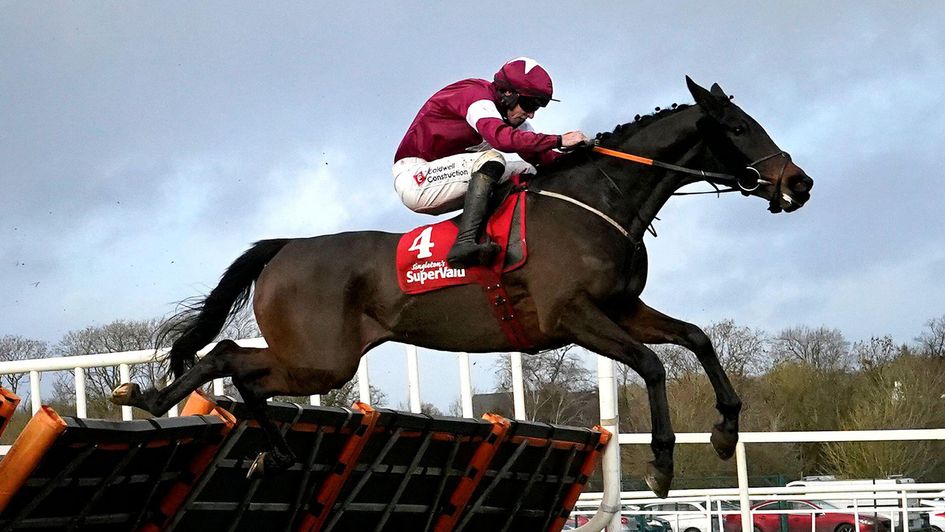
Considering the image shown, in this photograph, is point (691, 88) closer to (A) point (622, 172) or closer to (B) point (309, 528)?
(A) point (622, 172)

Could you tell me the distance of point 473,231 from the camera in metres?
5.90

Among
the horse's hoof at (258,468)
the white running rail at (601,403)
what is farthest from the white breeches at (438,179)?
the horse's hoof at (258,468)

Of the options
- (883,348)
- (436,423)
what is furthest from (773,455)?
(436,423)

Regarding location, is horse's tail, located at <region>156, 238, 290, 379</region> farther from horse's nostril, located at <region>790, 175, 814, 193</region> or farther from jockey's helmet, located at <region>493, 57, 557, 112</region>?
horse's nostril, located at <region>790, 175, 814, 193</region>

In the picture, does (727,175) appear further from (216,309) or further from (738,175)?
(216,309)

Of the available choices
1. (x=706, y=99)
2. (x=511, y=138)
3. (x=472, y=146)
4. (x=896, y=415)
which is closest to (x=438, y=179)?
(x=472, y=146)

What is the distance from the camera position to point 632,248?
5.94m

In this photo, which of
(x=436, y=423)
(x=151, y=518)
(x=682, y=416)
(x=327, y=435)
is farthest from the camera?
(x=682, y=416)

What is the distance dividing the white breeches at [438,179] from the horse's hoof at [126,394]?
5.43 ft

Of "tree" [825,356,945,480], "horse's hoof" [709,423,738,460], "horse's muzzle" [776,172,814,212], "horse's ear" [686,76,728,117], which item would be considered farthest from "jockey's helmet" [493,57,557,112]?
"tree" [825,356,945,480]

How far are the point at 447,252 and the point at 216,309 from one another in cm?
159

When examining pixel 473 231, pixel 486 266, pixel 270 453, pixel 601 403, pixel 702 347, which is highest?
pixel 473 231

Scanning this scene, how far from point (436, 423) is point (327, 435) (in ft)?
2.05

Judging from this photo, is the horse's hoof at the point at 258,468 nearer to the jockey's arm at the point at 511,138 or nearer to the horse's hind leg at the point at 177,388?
the horse's hind leg at the point at 177,388
